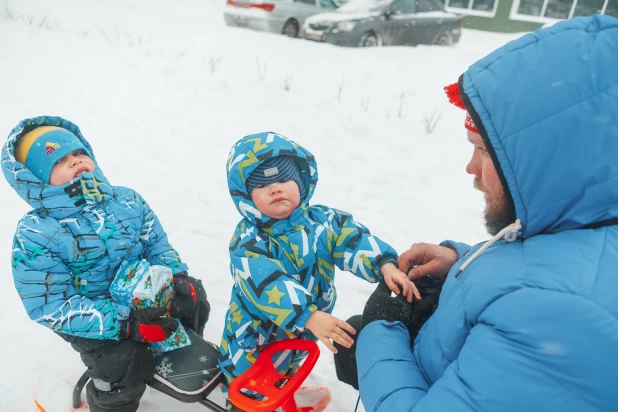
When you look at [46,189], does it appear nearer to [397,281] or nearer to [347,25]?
[397,281]

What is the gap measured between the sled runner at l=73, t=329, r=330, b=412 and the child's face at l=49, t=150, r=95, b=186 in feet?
3.37

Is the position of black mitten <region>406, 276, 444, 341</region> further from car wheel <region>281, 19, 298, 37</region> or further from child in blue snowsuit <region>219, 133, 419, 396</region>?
car wheel <region>281, 19, 298, 37</region>

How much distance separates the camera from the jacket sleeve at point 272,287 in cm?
165

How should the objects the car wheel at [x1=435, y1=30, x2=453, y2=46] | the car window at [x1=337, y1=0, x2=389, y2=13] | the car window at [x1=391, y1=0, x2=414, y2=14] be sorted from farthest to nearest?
1. the car wheel at [x1=435, y1=30, x2=453, y2=46]
2. the car window at [x1=391, y1=0, x2=414, y2=14]
3. the car window at [x1=337, y1=0, x2=389, y2=13]

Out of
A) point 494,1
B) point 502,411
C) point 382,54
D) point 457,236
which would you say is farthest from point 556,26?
point 494,1

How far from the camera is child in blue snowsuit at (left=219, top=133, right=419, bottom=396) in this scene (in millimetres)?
1668

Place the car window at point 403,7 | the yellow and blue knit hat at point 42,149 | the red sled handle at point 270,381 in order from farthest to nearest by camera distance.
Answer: the car window at point 403,7, the yellow and blue knit hat at point 42,149, the red sled handle at point 270,381

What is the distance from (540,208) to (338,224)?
1.13 metres

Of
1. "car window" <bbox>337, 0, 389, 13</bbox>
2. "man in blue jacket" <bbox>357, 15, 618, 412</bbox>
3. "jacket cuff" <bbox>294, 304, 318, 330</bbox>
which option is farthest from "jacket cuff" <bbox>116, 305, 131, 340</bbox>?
"car window" <bbox>337, 0, 389, 13</bbox>

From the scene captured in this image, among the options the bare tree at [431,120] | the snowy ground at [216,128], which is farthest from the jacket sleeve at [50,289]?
the bare tree at [431,120]

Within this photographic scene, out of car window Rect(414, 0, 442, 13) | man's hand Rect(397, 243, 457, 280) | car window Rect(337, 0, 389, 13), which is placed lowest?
man's hand Rect(397, 243, 457, 280)

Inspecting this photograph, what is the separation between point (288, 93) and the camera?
579cm

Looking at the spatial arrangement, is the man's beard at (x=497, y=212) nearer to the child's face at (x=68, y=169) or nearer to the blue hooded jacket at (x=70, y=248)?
the blue hooded jacket at (x=70, y=248)

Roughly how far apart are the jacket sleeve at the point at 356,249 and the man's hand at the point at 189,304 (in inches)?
34.2
